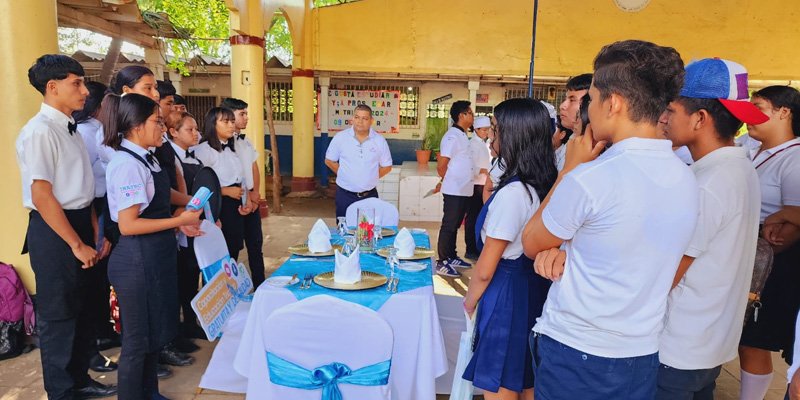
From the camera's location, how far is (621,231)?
109 cm

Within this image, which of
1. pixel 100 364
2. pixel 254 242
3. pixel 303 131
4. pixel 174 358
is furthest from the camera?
pixel 303 131

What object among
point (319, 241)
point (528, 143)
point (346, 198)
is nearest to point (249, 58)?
point (346, 198)

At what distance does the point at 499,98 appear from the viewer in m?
9.98

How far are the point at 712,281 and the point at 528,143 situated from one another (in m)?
0.74

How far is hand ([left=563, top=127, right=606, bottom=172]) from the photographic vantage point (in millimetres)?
1498

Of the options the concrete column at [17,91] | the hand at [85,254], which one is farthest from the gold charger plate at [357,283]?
A: the concrete column at [17,91]

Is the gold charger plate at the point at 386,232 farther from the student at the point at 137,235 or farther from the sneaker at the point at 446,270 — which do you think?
the sneaker at the point at 446,270

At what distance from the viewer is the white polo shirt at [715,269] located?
1.32m

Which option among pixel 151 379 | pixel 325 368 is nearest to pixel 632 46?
pixel 325 368

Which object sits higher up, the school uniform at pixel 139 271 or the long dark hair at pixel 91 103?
the long dark hair at pixel 91 103

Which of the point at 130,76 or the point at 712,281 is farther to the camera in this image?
the point at 130,76

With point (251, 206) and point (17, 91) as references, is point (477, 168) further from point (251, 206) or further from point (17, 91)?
point (17, 91)

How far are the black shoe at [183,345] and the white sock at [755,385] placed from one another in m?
3.11

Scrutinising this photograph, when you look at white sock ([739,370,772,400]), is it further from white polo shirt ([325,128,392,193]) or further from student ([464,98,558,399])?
white polo shirt ([325,128,392,193])
